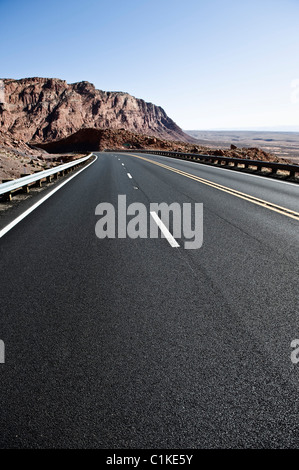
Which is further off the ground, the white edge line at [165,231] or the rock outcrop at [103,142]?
the rock outcrop at [103,142]

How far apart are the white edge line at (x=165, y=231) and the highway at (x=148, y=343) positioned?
114mm

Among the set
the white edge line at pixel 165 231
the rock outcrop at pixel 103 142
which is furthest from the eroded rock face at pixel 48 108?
the white edge line at pixel 165 231

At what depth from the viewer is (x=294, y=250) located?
232 inches

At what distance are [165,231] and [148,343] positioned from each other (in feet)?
13.9

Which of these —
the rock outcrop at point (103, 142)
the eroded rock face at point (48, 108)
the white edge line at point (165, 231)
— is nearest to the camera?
the white edge line at point (165, 231)

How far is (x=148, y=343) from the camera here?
3.15 meters

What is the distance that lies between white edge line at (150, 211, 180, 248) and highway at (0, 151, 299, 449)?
0.11m

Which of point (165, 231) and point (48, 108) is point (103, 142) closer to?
point (48, 108)

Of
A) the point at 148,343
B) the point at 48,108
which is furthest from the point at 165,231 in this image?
the point at 48,108

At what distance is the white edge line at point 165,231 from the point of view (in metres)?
6.36

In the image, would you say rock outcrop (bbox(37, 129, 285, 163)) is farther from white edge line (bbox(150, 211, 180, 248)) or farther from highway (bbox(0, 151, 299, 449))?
highway (bbox(0, 151, 299, 449))

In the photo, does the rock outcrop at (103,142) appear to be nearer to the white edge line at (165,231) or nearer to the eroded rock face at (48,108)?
the eroded rock face at (48,108)

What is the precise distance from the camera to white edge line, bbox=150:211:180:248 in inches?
250

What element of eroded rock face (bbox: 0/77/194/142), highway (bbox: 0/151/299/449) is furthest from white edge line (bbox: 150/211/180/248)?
eroded rock face (bbox: 0/77/194/142)
